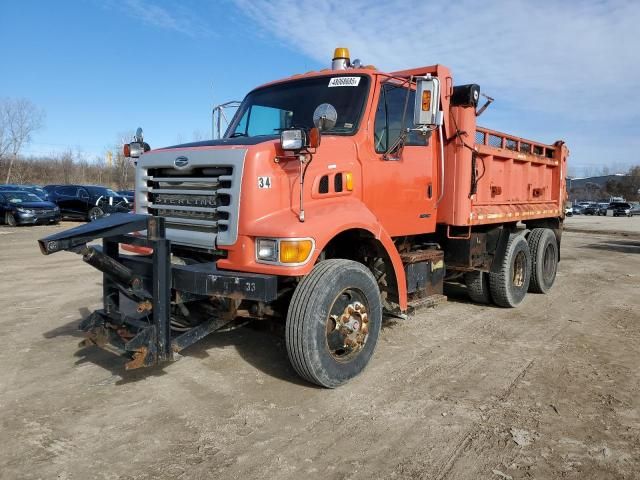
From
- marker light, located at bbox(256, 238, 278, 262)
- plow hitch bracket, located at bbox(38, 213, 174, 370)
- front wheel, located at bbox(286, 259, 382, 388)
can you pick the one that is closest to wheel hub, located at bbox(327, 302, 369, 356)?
front wheel, located at bbox(286, 259, 382, 388)

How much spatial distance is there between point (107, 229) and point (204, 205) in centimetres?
81

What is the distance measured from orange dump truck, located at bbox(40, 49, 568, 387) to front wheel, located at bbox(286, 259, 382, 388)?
0.04 feet

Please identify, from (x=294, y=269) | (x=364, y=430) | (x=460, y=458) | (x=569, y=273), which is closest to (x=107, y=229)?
(x=294, y=269)

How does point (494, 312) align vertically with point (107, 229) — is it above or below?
below

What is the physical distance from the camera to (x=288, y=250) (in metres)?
3.81

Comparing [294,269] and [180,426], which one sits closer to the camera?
[180,426]

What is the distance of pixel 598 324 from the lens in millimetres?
6582

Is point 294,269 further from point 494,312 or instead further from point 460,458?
point 494,312

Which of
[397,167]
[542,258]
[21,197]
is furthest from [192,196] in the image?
[21,197]

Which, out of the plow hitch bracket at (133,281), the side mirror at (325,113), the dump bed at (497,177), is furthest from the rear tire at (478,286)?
the plow hitch bracket at (133,281)

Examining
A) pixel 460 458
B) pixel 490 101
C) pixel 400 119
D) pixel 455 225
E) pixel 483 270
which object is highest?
pixel 490 101

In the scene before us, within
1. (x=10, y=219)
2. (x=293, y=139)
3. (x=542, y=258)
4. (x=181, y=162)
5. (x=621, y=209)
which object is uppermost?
(x=293, y=139)

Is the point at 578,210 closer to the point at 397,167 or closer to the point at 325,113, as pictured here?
the point at 397,167

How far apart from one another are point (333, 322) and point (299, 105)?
226 cm
